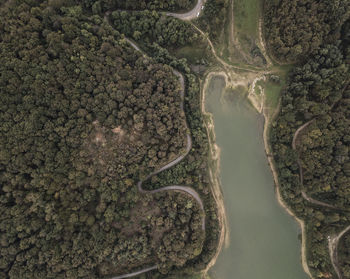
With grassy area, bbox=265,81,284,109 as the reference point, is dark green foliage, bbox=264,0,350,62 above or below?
above

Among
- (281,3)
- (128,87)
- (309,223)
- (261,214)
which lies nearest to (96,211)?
(128,87)

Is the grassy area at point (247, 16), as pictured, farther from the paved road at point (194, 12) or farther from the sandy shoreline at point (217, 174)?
the sandy shoreline at point (217, 174)

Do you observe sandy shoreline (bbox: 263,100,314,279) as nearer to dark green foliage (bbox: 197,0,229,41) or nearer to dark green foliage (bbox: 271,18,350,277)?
dark green foliage (bbox: 271,18,350,277)

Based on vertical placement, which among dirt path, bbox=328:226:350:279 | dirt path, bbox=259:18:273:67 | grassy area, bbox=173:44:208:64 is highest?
dirt path, bbox=259:18:273:67

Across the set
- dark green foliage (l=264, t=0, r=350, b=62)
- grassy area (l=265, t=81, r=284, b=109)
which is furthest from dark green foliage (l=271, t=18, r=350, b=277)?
dark green foliage (l=264, t=0, r=350, b=62)

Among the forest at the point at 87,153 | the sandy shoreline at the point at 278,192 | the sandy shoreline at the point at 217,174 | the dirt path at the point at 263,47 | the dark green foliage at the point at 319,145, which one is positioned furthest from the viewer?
the dirt path at the point at 263,47

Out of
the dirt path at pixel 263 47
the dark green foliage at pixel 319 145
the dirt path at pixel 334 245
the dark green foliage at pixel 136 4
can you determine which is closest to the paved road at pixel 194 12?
the dark green foliage at pixel 136 4

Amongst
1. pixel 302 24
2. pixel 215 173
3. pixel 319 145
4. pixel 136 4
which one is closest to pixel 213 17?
pixel 136 4
